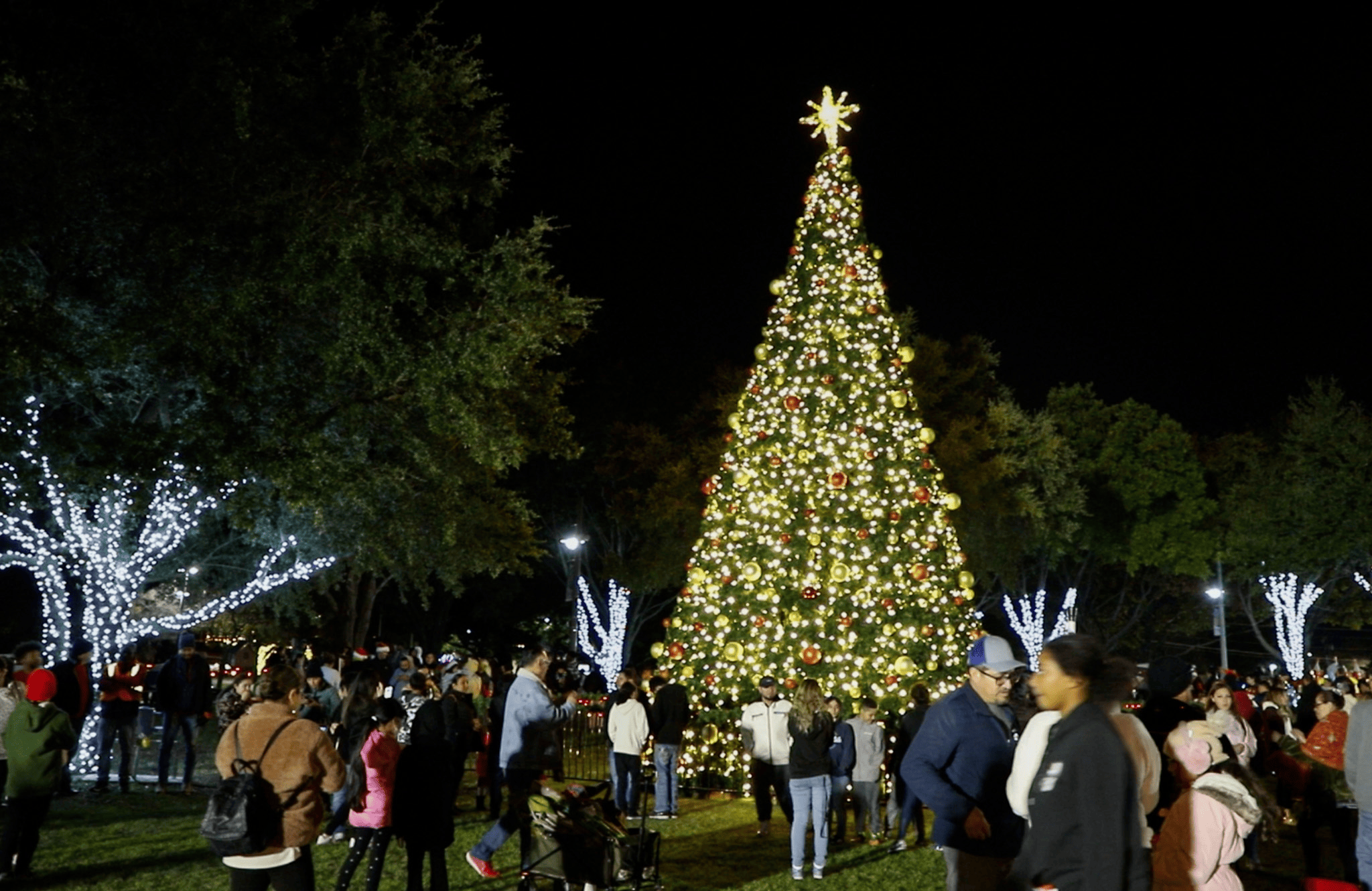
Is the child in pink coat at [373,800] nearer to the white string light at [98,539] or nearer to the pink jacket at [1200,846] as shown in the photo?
the pink jacket at [1200,846]

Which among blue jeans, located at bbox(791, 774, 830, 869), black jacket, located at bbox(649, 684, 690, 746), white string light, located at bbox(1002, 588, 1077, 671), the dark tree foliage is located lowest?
blue jeans, located at bbox(791, 774, 830, 869)

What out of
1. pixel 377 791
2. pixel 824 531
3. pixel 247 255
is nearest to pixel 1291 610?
pixel 824 531

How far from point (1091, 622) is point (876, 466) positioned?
38.7 m

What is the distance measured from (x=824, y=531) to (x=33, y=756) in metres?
10.5

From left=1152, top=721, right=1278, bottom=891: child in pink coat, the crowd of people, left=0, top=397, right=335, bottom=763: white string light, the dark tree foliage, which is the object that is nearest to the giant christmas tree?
the crowd of people

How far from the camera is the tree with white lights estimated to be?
16.0m

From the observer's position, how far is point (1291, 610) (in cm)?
4359

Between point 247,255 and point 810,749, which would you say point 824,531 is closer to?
point 810,749

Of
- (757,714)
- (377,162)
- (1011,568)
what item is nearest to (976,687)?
(757,714)

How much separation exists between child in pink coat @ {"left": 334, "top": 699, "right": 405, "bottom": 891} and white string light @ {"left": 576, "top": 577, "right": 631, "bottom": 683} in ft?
91.3

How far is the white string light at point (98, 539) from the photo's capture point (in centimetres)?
1614

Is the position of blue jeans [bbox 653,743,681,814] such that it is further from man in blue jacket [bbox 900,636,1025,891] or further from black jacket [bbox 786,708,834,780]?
man in blue jacket [bbox 900,636,1025,891]

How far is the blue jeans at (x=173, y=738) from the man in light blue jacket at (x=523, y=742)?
694cm

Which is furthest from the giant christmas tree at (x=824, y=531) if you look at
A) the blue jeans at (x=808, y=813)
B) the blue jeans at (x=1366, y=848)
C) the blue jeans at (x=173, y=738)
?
the blue jeans at (x=1366, y=848)
